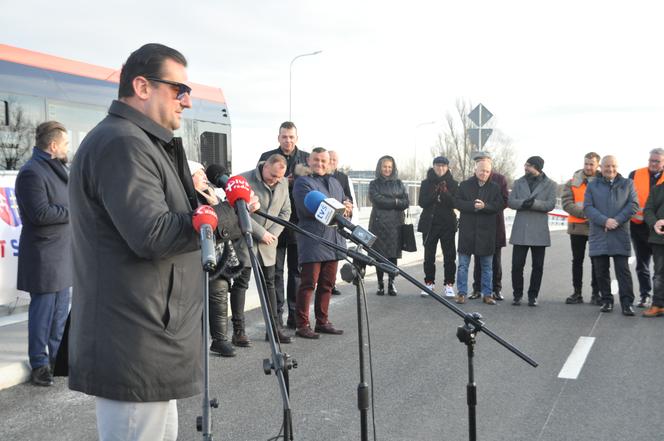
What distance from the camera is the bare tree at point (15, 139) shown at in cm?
1238

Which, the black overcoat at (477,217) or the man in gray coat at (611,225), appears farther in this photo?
the black overcoat at (477,217)

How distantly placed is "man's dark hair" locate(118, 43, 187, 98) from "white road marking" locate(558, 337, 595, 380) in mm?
4583

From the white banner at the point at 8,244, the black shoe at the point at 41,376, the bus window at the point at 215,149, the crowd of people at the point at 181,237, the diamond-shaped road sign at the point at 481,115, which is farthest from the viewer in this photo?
the bus window at the point at 215,149

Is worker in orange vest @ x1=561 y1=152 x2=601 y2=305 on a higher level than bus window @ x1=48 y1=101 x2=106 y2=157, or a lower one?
lower

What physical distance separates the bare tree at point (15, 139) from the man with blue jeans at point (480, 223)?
7803 mm

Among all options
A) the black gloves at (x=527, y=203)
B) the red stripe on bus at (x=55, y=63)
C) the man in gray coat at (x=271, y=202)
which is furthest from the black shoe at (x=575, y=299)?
the red stripe on bus at (x=55, y=63)

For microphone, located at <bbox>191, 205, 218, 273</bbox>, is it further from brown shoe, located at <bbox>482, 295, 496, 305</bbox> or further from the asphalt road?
brown shoe, located at <bbox>482, 295, 496, 305</bbox>

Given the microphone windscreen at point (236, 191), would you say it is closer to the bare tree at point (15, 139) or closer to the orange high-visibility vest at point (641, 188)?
the orange high-visibility vest at point (641, 188)

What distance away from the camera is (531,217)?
9.72 metres

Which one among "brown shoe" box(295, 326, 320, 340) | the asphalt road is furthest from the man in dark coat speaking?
"brown shoe" box(295, 326, 320, 340)

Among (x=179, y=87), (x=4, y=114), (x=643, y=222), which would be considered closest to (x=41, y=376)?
(x=179, y=87)

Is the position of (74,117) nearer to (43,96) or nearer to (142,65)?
(43,96)

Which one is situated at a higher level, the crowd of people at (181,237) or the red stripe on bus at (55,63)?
the red stripe on bus at (55,63)

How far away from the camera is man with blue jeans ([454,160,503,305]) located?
9680 millimetres
